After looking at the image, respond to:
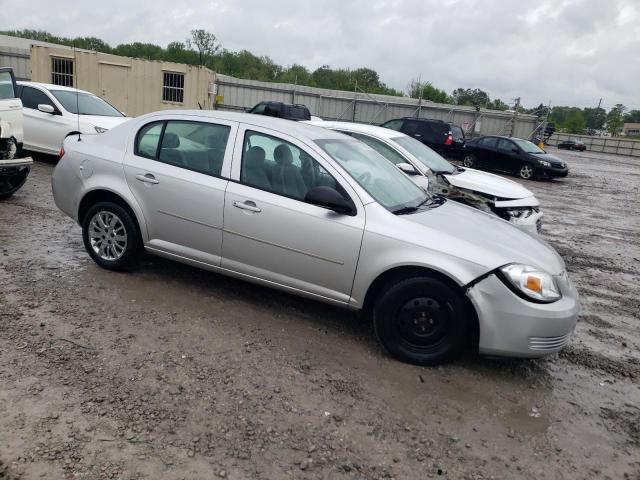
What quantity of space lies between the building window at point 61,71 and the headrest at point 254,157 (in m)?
17.2

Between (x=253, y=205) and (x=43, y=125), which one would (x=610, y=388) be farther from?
(x=43, y=125)

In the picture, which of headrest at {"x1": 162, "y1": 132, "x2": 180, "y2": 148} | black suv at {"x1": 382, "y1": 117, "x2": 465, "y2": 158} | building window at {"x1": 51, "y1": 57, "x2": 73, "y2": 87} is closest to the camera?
headrest at {"x1": 162, "y1": 132, "x2": 180, "y2": 148}

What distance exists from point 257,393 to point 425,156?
581 centimetres

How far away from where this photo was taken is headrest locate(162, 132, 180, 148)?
183 inches

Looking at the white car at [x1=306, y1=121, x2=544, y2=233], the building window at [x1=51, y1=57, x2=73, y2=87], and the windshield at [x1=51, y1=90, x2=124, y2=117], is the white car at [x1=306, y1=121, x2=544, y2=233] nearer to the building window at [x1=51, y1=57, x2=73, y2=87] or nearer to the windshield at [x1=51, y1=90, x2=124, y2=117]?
the windshield at [x1=51, y1=90, x2=124, y2=117]

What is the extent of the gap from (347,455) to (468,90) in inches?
3125

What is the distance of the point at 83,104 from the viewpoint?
34.9ft

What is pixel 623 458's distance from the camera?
2986mm

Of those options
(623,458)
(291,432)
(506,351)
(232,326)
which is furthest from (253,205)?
(623,458)

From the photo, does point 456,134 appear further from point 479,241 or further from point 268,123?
point 479,241

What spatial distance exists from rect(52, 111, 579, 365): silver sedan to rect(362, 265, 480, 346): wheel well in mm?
11

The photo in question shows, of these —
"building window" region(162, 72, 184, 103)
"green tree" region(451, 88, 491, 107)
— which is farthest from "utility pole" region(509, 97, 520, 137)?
"green tree" region(451, 88, 491, 107)

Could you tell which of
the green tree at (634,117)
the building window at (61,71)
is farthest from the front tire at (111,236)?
the green tree at (634,117)

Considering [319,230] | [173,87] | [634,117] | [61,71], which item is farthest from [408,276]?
[634,117]
